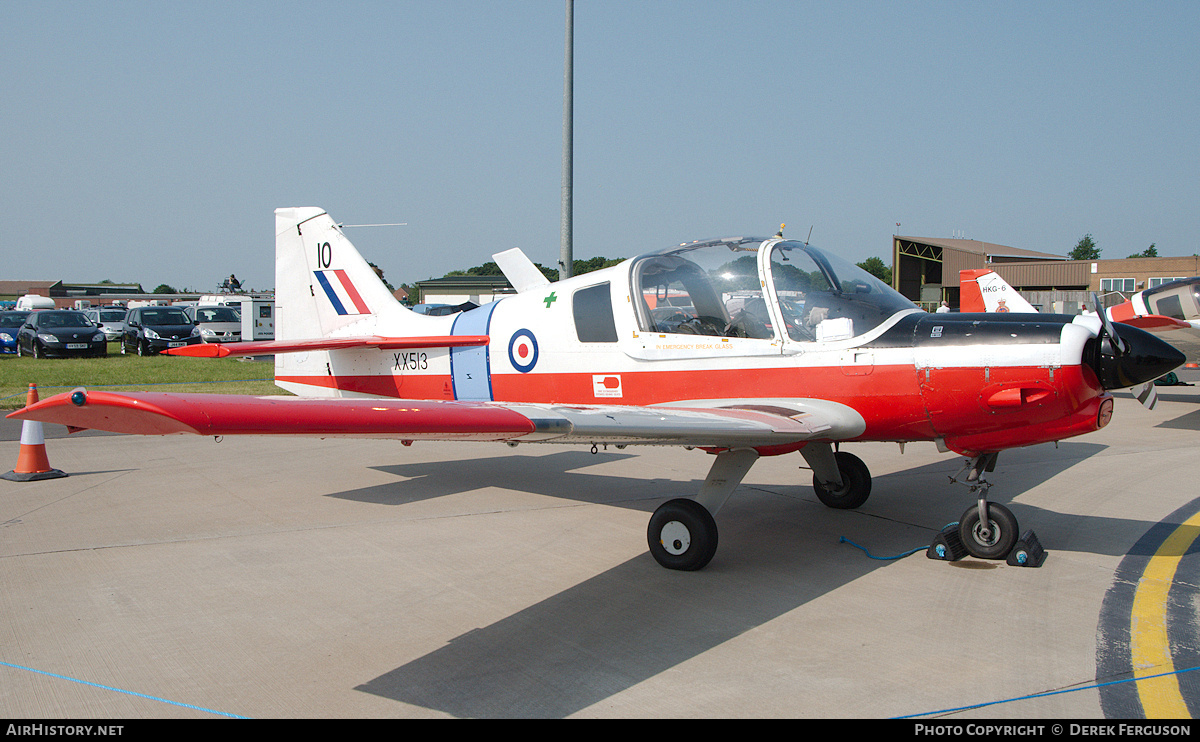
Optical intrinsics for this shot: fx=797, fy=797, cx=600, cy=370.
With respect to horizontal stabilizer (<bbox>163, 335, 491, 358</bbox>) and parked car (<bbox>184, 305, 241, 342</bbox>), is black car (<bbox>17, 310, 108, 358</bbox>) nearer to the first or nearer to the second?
parked car (<bbox>184, 305, 241, 342</bbox>)

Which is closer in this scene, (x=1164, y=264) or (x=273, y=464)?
(x=273, y=464)

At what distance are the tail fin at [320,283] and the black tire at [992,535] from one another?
5436 mm

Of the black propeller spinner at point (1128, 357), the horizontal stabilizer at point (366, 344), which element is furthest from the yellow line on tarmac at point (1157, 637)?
the horizontal stabilizer at point (366, 344)

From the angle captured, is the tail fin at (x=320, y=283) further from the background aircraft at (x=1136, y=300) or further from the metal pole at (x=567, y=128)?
the background aircraft at (x=1136, y=300)

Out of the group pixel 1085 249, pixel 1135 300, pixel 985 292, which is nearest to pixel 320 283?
pixel 985 292

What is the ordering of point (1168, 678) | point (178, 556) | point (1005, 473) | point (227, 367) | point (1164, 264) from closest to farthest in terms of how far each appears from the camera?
point (1168, 678), point (178, 556), point (1005, 473), point (227, 367), point (1164, 264)

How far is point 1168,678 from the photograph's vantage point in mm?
3535

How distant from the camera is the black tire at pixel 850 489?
22.2ft

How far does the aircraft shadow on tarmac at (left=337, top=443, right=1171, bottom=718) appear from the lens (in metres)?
3.50

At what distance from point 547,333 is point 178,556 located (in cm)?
312

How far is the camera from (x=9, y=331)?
26.4 m

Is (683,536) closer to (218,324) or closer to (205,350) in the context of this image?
(205,350)

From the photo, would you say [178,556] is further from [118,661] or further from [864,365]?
[864,365]
